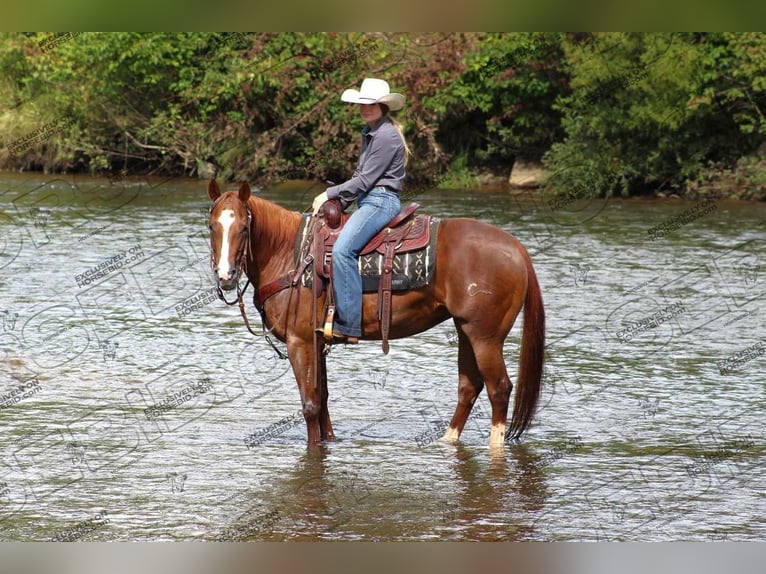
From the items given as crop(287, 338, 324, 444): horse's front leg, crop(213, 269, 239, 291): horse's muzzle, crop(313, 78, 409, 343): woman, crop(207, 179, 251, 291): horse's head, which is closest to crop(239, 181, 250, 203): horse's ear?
crop(207, 179, 251, 291): horse's head

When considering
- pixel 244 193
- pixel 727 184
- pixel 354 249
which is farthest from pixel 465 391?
pixel 727 184

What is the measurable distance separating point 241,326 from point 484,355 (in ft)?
18.0

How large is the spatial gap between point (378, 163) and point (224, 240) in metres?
1.25

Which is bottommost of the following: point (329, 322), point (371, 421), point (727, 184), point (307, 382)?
point (727, 184)

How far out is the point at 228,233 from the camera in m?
7.60

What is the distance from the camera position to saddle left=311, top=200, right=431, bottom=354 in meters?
8.07

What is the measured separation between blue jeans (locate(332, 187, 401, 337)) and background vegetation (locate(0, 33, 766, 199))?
19631 mm

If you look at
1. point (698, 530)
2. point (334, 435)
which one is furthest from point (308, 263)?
point (698, 530)

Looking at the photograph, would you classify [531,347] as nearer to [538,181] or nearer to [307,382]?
[307,382]

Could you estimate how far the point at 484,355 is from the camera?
806 centimetres

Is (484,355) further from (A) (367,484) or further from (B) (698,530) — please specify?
(B) (698,530)

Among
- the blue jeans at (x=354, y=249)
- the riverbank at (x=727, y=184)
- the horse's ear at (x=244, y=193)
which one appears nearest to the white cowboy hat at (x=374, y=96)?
the blue jeans at (x=354, y=249)

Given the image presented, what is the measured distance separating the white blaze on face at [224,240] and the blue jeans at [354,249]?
2.61 ft

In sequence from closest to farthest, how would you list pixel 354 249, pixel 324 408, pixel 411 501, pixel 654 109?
pixel 411 501, pixel 354 249, pixel 324 408, pixel 654 109
